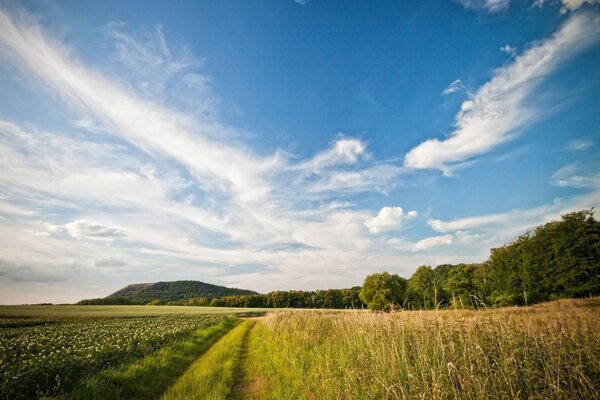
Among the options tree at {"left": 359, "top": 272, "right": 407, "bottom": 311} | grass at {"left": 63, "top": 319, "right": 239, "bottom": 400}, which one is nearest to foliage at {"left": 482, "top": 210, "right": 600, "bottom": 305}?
tree at {"left": 359, "top": 272, "right": 407, "bottom": 311}

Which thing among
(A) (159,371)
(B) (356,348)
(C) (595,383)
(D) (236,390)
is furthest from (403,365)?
(A) (159,371)

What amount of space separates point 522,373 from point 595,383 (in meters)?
0.92

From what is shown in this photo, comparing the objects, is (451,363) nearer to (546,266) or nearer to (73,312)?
(546,266)

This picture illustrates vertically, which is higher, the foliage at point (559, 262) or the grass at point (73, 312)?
the foliage at point (559, 262)

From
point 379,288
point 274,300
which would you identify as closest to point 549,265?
point 379,288

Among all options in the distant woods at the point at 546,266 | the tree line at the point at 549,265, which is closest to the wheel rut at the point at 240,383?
the distant woods at the point at 546,266

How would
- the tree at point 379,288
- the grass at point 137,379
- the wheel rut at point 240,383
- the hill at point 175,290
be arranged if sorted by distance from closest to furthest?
the grass at point 137,379
the wheel rut at point 240,383
the tree at point 379,288
the hill at point 175,290

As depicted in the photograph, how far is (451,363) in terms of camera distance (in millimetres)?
3891

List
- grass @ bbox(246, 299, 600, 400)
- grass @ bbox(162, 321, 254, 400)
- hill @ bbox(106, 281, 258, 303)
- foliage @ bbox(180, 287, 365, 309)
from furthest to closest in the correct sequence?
hill @ bbox(106, 281, 258, 303) → foliage @ bbox(180, 287, 365, 309) → grass @ bbox(162, 321, 254, 400) → grass @ bbox(246, 299, 600, 400)

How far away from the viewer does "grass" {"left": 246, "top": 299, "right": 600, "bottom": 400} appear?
4324 millimetres

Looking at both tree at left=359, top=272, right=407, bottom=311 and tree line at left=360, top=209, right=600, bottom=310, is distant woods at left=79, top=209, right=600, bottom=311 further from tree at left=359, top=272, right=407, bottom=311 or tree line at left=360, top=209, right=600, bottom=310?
tree at left=359, top=272, right=407, bottom=311

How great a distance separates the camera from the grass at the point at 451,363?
14.2 feet

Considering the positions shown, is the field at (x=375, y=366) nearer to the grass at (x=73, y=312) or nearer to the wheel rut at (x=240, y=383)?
the wheel rut at (x=240, y=383)

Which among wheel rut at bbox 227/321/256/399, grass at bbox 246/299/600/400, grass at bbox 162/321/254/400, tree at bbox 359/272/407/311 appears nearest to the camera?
grass at bbox 246/299/600/400
